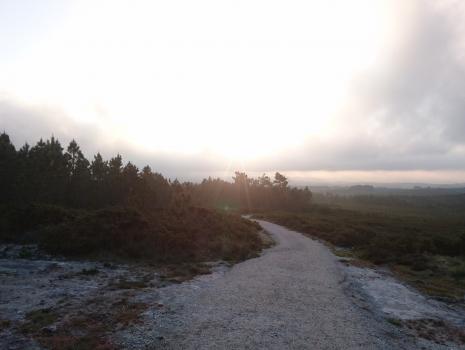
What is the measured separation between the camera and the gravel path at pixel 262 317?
1077 centimetres

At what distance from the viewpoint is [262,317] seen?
13.1 metres

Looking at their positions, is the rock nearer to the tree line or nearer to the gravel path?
the gravel path

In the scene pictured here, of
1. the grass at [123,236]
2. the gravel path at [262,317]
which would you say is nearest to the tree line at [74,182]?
the grass at [123,236]

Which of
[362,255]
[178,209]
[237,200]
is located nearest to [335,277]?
[362,255]

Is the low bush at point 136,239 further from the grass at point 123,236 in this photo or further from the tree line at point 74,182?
the tree line at point 74,182

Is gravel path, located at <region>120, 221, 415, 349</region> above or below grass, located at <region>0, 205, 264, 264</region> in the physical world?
below

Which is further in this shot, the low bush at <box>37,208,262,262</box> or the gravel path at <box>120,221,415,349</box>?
the low bush at <box>37,208,262,262</box>

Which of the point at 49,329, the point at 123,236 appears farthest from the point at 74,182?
the point at 49,329

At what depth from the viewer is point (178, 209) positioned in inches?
1501

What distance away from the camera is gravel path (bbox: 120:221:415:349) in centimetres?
1077

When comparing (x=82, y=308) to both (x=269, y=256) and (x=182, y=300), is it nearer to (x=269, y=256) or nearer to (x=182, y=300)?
(x=182, y=300)

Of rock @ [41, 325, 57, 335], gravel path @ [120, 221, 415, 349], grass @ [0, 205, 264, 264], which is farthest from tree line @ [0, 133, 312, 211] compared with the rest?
rock @ [41, 325, 57, 335]

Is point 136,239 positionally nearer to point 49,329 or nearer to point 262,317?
point 49,329

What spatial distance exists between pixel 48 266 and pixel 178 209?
18103 millimetres
